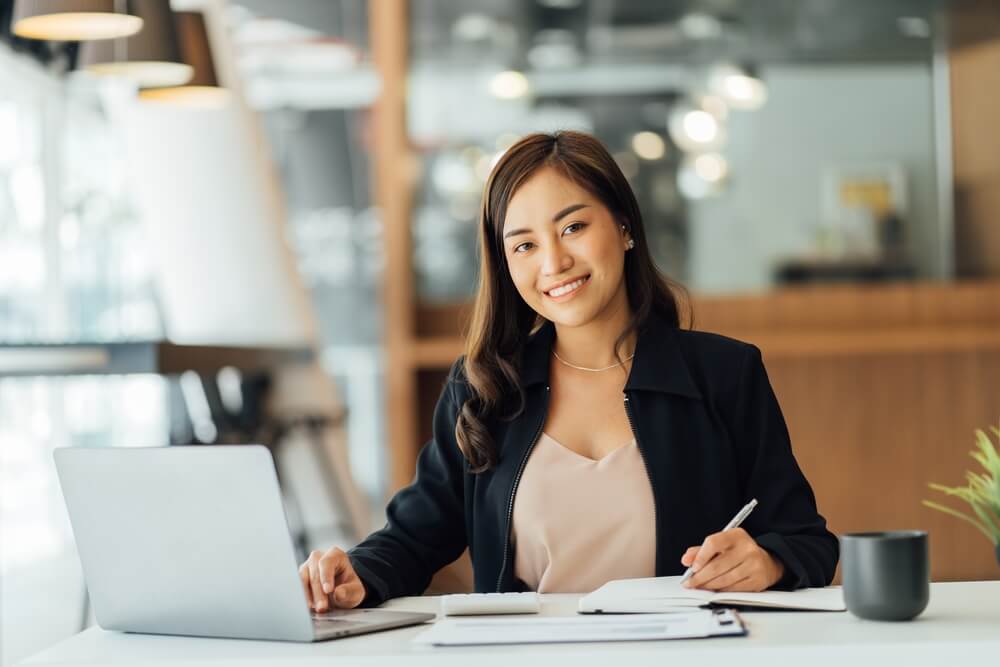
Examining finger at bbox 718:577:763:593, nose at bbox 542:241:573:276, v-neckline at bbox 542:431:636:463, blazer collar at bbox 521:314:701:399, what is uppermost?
nose at bbox 542:241:573:276

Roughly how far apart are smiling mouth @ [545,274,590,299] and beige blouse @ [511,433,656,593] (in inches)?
9.1

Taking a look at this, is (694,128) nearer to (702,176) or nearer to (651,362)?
(702,176)

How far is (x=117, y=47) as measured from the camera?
311cm

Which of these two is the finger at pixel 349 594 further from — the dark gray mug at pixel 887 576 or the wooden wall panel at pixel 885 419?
the wooden wall panel at pixel 885 419

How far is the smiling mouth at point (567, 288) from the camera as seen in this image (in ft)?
6.40

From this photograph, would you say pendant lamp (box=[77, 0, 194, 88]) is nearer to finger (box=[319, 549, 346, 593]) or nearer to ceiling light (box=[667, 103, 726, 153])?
finger (box=[319, 549, 346, 593])

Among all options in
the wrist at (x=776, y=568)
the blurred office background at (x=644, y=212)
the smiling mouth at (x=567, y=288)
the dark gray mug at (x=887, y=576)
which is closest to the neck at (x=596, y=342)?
the smiling mouth at (x=567, y=288)

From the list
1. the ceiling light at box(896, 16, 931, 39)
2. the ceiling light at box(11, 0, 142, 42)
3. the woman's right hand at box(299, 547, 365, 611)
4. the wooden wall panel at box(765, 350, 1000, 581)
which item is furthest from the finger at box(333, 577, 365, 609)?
the ceiling light at box(896, 16, 931, 39)

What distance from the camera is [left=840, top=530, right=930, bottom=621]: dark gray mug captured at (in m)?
1.34

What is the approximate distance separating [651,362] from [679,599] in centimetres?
54

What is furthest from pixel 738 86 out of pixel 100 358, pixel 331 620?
pixel 331 620

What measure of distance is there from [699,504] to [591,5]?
4.51m

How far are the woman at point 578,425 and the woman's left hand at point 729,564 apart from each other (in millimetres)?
187

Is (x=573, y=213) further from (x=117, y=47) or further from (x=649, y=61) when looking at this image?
(x=649, y=61)
